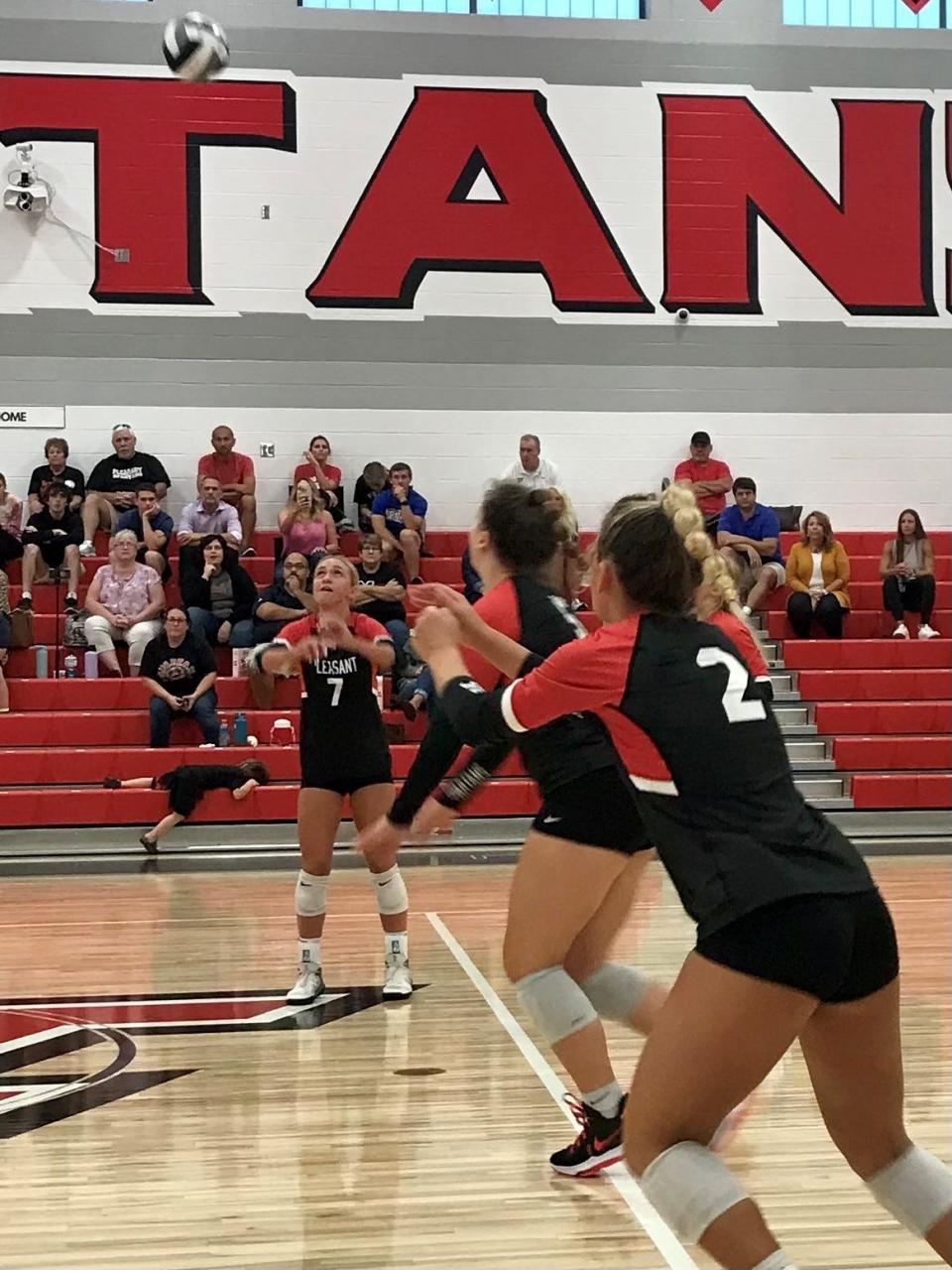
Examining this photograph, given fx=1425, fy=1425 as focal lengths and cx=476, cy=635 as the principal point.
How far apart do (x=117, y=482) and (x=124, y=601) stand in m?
2.03

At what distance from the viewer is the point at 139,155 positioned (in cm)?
1574

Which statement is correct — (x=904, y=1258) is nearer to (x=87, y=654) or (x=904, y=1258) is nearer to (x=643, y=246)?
(x=87, y=654)

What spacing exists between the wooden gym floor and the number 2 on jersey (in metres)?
1.54

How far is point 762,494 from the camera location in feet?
54.7

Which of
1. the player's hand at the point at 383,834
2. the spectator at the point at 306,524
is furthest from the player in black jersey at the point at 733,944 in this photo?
the spectator at the point at 306,524

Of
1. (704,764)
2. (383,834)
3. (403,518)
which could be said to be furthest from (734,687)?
(403,518)

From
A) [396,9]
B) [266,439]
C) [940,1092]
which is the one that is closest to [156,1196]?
[940,1092]

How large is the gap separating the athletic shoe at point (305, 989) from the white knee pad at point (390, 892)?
405 mm

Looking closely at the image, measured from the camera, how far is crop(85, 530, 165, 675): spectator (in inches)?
529

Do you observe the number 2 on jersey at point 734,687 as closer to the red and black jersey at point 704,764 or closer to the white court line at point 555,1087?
the red and black jersey at point 704,764

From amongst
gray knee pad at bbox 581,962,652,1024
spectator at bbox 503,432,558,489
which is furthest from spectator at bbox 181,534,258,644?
gray knee pad at bbox 581,962,652,1024

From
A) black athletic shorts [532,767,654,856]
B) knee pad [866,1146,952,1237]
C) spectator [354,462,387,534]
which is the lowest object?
knee pad [866,1146,952,1237]

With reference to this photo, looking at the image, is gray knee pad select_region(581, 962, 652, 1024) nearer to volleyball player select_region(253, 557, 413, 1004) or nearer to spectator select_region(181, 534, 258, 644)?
volleyball player select_region(253, 557, 413, 1004)

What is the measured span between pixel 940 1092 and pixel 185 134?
45.5ft
